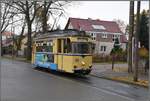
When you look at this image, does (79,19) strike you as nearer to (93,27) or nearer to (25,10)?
(93,27)

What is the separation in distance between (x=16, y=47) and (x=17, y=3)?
29588mm

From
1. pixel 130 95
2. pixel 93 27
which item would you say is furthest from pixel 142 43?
pixel 93 27

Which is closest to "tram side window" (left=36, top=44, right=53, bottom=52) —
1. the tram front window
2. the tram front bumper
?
the tram front window

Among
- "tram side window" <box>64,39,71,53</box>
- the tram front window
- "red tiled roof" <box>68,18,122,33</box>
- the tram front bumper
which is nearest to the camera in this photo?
the tram front bumper

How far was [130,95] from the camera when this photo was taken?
16031 millimetres

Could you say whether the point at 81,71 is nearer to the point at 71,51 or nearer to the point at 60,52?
the point at 71,51

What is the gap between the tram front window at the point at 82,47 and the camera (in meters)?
25.3

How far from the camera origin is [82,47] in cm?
2561

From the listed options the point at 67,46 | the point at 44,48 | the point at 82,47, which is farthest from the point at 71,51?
the point at 44,48

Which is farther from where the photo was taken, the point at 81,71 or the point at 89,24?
the point at 89,24

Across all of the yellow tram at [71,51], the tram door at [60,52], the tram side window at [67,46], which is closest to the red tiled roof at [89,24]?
the yellow tram at [71,51]

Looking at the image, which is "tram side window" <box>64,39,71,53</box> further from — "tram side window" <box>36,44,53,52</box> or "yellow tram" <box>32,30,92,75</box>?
"tram side window" <box>36,44,53,52</box>

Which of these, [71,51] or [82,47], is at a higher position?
[82,47]

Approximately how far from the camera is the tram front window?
25289 millimetres
